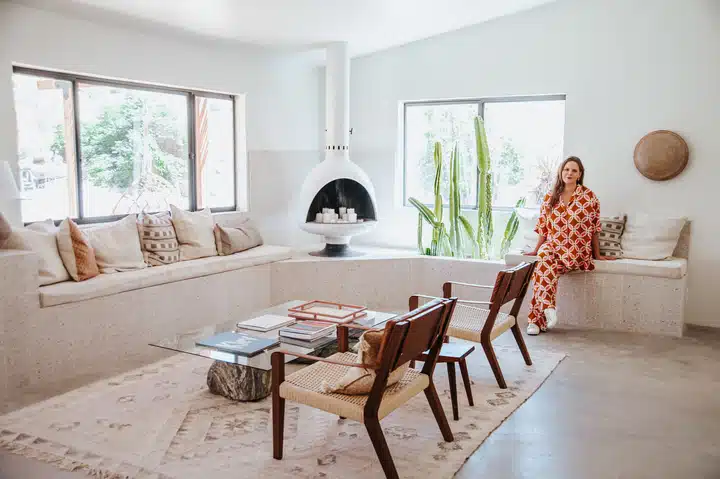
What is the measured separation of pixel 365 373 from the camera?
2.89 metres

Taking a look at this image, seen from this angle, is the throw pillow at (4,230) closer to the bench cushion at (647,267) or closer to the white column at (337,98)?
the white column at (337,98)

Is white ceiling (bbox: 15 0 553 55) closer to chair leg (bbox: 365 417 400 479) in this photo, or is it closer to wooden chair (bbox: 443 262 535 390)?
wooden chair (bbox: 443 262 535 390)

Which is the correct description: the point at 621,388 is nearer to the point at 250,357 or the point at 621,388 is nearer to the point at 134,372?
the point at 250,357

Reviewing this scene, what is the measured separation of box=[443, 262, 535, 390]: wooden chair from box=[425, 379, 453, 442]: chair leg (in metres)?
0.80

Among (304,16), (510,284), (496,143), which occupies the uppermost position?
(304,16)

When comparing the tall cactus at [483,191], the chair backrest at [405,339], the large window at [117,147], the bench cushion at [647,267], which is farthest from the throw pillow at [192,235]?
the bench cushion at [647,267]

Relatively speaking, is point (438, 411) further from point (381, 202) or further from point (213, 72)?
point (381, 202)

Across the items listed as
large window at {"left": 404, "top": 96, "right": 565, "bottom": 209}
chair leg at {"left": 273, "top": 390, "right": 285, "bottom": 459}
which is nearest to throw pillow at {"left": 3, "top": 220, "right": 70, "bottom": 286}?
chair leg at {"left": 273, "top": 390, "right": 285, "bottom": 459}

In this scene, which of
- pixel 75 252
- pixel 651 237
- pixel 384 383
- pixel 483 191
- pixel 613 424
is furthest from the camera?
pixel 483 191

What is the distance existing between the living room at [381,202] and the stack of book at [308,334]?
1.10 feet

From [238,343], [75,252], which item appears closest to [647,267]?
[238,343]

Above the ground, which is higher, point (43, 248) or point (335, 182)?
point (335, 182)

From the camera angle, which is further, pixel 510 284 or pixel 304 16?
pixel 304 16

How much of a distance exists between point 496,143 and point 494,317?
3.48m
